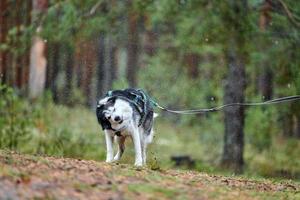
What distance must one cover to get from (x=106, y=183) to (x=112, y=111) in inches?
76.2

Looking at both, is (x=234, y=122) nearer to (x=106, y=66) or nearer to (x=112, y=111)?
(x=112, y=111)

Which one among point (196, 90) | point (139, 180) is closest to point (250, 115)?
point (196, 90)

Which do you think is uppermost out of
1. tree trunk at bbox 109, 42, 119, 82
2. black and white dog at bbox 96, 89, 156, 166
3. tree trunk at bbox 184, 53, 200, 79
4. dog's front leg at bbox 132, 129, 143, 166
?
tree trunk at bbox 109, 42, 119, 82

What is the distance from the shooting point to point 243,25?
1509 cm

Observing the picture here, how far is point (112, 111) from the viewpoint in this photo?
9.16 m

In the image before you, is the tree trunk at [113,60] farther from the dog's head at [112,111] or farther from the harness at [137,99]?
the dog's head at [112,111]

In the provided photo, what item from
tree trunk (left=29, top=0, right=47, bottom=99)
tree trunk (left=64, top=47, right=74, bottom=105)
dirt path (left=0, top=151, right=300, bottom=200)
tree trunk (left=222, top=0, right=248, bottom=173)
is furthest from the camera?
tree trunk (left=64, top=47, right=74, bottom=105)

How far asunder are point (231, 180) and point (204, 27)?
6.92 meters

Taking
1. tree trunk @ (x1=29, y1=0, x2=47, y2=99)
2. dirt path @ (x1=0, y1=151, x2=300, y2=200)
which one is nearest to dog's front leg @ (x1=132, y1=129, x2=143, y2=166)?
dirt path @ (x1=0, y1=151, x2=300, y2=200)

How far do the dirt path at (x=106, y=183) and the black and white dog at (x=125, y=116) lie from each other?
2.22 ft

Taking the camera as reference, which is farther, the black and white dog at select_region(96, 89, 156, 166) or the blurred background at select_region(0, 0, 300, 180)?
the blurred background at select_region(0, 0, 300, 180)

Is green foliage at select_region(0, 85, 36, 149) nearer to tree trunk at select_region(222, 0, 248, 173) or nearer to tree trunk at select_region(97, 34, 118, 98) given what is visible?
tree trunk at select_region(222, 0, 248, 173)

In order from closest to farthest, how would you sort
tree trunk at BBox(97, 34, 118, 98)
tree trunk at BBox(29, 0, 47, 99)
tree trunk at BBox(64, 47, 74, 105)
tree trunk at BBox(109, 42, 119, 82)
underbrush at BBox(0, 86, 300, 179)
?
underbrush at BBox(0, 86, 300, 179) < tree trunk at BBox(29, 0, 47, 99) < tree trunk at BBox(64, 47, 74, 105) < tree trunk at BBox(109, 42, 119, 82) < tree trunk at BBox(97, 34, 118, 98)

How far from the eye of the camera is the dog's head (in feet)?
30.0
